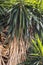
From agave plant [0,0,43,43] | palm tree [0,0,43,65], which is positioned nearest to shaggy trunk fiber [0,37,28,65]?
palm tree [0,0,43,65]

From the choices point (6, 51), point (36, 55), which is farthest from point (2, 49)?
point (36, 55)

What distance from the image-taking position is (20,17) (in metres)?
10.8

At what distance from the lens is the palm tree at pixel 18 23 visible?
35.5ft

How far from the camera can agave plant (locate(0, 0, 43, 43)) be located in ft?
35.4

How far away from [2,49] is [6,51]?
0.21 metres

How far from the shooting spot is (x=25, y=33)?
36.0ft

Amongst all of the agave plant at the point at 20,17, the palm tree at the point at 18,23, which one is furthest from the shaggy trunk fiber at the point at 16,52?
the agave plant at the point at 20,17

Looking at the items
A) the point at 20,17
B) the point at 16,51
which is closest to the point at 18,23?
the point at 20,17

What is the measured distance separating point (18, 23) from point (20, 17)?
226 millimetres

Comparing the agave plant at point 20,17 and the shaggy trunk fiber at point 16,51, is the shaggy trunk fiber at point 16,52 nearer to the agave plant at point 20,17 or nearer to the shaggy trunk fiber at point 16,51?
the shaggy trunk fiber at point 16,51

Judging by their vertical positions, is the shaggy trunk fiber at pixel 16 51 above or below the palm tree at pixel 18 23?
below

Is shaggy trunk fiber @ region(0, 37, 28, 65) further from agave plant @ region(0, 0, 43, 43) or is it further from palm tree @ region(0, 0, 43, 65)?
agave plant @ region(0, 0, 43, 43)

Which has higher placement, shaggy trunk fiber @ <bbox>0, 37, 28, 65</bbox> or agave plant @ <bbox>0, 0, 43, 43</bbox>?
agave plant @ <bbox>0, 0, 43, 43</bbox>

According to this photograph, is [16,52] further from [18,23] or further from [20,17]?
[20,17]
